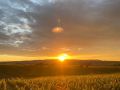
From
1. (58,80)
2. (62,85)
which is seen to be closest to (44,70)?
(58,80)

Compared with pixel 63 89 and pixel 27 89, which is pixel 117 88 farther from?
pixel 27 89

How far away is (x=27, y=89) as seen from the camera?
1457cm

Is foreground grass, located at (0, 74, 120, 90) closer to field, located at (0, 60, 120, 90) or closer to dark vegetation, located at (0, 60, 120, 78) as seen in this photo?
field, located at (0, 60, 120, 90)

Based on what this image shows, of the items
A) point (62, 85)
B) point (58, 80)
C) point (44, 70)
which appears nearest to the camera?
point (62, 85)

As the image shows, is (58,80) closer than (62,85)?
No

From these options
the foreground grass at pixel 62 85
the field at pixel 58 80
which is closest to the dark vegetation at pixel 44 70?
the field at pixel 58 80

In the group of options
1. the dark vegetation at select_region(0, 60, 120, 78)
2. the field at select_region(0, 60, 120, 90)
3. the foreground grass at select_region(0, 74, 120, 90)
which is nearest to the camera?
the foreground grass at select_region(0, 74, 120, 90)

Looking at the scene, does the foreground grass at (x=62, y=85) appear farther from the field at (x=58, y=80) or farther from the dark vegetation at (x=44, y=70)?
the dark vegetation at (x=44, y=70)

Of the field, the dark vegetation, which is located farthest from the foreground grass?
the dark vegetation

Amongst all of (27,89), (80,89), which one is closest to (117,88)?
(80,89)

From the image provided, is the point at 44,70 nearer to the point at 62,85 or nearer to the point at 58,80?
the point at 58,80

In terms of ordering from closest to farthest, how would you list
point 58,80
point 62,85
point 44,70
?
point 62,85 < point 58,80 < point 44,70

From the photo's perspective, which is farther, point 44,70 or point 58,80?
point 44,70

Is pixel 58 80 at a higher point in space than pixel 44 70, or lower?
lower
